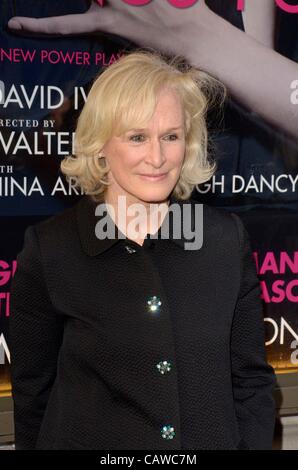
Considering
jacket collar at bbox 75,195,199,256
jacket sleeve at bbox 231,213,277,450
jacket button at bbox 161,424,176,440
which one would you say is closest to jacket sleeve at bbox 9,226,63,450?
jacket collar at bbox 75,195,199,256

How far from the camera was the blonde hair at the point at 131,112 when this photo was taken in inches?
69.5

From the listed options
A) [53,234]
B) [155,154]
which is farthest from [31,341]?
[155,154]

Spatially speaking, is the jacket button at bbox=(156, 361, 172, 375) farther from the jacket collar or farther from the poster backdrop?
the poster backdrop

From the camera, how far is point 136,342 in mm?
1759

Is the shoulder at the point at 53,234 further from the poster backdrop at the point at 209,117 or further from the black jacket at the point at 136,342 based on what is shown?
the poster backdrop at the point at 209,117

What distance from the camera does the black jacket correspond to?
174cm

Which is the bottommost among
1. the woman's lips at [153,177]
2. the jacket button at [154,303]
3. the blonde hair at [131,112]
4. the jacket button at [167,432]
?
the jacket button at [167,432]

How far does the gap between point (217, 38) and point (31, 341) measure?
6.71 feet

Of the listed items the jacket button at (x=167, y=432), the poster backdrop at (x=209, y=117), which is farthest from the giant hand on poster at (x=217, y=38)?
the jacket button at (x=167, y=432)

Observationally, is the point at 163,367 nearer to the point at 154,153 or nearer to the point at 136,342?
the point at 136,342

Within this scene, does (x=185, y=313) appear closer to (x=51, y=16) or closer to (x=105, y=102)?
(x=105, y=102)

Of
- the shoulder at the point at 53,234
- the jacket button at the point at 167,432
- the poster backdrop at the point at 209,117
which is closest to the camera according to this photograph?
the jacket button at the point at 167,432

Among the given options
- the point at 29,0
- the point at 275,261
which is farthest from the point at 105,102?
the point at 275,261

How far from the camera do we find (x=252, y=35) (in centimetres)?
351
